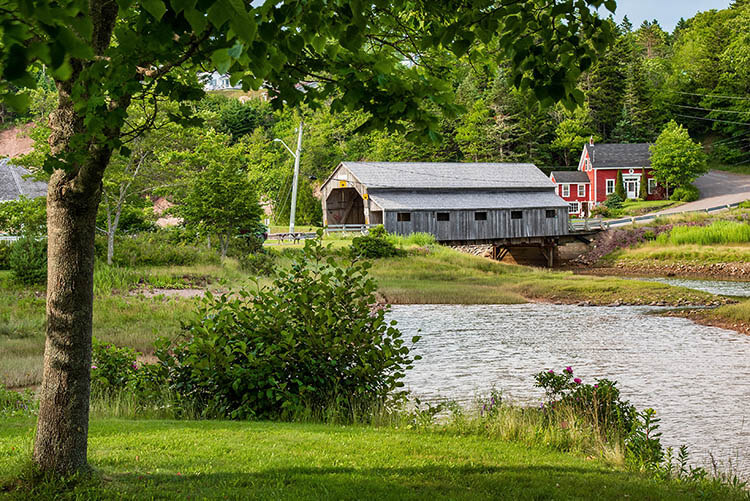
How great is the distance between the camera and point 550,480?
5062 millimetres

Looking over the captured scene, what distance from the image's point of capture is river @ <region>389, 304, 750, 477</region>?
9.58m

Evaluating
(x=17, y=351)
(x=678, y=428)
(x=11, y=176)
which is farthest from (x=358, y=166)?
(x=678, y=428)

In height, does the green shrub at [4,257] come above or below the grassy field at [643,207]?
below

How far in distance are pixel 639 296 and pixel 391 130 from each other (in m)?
23.1

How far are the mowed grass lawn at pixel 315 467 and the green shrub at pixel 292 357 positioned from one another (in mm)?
804

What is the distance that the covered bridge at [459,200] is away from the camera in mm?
43344

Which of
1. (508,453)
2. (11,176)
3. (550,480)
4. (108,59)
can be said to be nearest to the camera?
(108,59)

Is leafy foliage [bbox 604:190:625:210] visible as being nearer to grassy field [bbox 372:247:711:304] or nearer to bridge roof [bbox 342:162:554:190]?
bridge roof [bbox 342:162:554:190]

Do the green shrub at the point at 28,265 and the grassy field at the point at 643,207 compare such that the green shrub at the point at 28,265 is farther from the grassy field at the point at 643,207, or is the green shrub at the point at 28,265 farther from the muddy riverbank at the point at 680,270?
the grassy field at the point at 643,207

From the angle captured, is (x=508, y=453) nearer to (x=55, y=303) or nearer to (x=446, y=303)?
(x=55, y=303)

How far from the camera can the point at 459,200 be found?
147 ft

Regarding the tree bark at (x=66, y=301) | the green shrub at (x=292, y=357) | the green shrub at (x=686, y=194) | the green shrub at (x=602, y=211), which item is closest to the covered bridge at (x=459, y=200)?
the green shrub at (x=602, y=211)

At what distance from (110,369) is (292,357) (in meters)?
2.44

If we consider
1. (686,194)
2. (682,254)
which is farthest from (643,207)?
(682,254)
